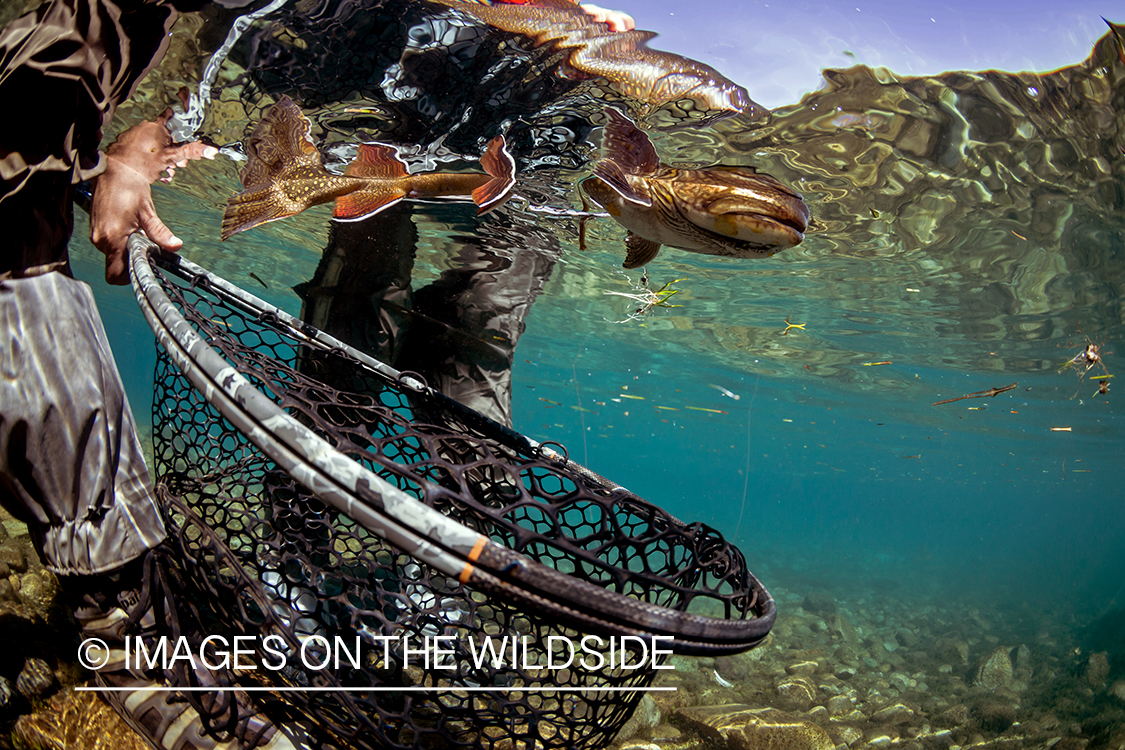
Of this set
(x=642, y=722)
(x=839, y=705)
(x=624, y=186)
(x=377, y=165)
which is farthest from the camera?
(x=839, y=705)

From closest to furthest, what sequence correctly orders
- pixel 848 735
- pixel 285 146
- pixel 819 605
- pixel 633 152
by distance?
1. pixel 633 152
2. pixel 285 146
3. pixel 848 735
4. pixel 819 605

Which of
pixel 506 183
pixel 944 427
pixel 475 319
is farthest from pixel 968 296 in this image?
pixel 944 427

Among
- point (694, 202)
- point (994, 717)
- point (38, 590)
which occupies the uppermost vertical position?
point (694, 202)

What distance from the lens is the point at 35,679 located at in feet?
9.52

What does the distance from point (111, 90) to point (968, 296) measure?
1568 cm

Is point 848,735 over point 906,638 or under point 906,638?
over

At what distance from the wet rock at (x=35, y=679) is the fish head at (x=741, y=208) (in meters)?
4.41

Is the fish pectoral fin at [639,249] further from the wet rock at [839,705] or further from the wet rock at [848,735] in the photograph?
the wet rock at [839,705]

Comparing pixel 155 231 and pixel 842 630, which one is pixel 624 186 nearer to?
pixel 155 231

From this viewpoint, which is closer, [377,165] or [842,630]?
[377,165]

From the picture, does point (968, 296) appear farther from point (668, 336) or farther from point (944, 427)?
point (944, 427)

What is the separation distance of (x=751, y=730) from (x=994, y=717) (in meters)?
5.82

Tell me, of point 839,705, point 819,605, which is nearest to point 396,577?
point 839,705

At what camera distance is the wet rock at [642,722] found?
509 cm
